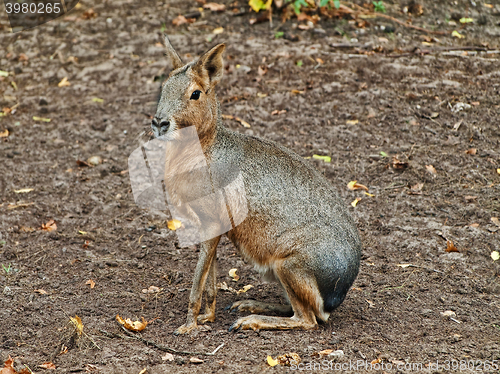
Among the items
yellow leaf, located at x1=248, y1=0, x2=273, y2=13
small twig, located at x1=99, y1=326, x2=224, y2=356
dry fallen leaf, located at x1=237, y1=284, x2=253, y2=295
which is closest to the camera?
small twig, located at x1=99, y1=326, x2=224, y2=356

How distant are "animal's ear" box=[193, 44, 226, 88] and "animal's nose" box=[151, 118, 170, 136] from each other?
45 cm

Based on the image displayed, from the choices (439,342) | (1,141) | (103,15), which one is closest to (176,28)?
(103,15)

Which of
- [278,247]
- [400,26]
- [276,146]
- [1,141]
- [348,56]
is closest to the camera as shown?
[278,247]

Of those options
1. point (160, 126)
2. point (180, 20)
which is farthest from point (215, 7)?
point (160, 126)

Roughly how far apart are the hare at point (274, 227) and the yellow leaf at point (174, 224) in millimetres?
1451

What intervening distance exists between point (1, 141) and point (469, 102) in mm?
5792

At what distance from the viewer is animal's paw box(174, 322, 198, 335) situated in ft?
12.3

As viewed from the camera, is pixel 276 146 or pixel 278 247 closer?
pixel 278 247

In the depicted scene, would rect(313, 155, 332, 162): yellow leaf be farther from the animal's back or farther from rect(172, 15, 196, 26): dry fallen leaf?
rect(172, 15, 196, 26): dry fallen leaf

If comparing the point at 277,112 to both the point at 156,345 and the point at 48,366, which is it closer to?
the point at 156,345

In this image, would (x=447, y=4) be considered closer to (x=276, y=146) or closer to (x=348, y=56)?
(x=348, y=56)

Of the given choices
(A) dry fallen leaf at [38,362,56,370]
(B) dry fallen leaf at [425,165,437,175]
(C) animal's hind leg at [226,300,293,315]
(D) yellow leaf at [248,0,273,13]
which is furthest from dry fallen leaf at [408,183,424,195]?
(D) yellow leaf at [248,0,273,13]

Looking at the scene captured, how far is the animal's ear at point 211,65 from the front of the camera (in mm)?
3582

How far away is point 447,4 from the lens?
28.7ft
